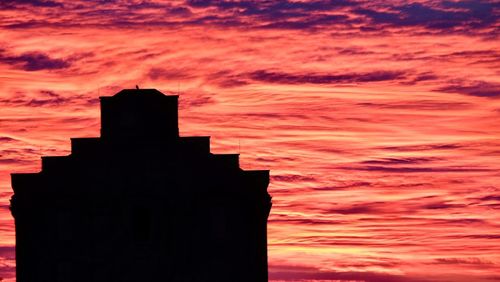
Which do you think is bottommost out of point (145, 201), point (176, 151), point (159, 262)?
point (159, 262)

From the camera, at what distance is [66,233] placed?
131 feet

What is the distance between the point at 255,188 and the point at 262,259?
3698 mm

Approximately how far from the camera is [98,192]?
39.5 metres

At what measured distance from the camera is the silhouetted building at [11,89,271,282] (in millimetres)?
39000

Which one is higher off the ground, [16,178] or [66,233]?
[16,178]

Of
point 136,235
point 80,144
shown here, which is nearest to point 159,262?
point 136,235

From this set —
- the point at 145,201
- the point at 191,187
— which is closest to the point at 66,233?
the point at 145,201

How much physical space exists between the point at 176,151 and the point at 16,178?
28.9ft

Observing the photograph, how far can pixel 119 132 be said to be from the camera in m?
39.5

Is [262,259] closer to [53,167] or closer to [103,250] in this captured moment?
[103,250]

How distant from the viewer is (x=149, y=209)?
39.2 metres

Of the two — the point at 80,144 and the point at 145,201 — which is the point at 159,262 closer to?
the point at 145,201

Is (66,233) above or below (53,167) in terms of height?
below

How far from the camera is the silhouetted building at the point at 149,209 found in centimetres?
3900
